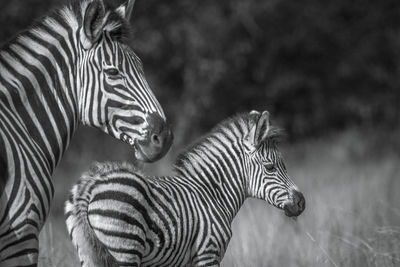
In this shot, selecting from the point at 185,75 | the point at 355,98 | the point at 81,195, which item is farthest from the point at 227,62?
the point at 81,195

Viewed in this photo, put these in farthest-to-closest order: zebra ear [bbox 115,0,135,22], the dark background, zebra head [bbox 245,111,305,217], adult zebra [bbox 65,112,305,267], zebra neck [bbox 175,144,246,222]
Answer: the dark background
zebra head [bbox 245,111,305,217]
zebra neck [bbox 175,144,246,222]
zebra ear [bbox 115,0,135,22]
adult zebra [bbox 65,112,305,267]

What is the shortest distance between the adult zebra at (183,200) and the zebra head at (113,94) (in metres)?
0.40

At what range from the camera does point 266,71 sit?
22.8 meters

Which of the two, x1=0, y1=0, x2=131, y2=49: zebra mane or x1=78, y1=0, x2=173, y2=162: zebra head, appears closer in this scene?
x1=78, y1=0, x2=173, y2=162: zebra head

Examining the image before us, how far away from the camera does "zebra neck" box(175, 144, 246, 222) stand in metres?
6.28

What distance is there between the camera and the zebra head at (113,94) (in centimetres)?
509

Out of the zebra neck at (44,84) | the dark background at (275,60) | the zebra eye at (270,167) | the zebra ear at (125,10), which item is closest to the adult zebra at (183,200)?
the zebra eye at (270,167)

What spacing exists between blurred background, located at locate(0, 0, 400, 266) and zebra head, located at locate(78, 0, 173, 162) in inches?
217

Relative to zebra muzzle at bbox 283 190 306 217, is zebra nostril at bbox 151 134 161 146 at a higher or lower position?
lower

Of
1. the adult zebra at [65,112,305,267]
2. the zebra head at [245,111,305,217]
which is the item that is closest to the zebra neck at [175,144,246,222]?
the adult zebra at [65,112,305,267]

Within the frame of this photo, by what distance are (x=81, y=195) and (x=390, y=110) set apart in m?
20.5

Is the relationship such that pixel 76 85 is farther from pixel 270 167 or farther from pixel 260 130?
pixel 270 167

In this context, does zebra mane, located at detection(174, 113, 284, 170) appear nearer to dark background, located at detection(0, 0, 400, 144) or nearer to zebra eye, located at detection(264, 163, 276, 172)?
zebra eye, located at detection(264, 163, 276, 172)

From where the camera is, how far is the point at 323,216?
10180 mm
